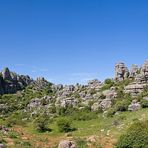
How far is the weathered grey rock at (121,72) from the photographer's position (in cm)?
8838

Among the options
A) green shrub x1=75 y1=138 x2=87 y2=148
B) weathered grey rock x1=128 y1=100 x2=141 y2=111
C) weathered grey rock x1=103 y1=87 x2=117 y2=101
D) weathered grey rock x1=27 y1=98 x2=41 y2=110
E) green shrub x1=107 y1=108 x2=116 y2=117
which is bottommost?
green shrub x1=75 y1=138 x2=87 y2=148

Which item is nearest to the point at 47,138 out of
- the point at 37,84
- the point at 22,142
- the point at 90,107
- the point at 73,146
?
the point at 22,142

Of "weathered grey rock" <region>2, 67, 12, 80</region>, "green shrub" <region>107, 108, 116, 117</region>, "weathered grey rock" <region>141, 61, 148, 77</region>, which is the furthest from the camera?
"weathered grey rock" <region>2, 67, 12, 80</region>

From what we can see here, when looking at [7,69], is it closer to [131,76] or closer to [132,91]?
[131,76]

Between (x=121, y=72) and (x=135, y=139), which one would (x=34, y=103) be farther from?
(x=135, y=139)

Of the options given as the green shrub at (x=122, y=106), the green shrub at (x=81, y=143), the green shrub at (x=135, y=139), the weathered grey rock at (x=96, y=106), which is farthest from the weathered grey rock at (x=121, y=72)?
the green shrub at (x=135, y=139)

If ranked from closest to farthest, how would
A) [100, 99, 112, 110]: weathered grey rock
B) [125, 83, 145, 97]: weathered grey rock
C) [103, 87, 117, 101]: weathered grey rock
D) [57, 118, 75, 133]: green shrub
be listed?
[57, 118, 75, 133]: green shrub → [100, 99, 112, 110]: weathered grey rock → [125, 83, 145, 97]: weathered grey rock → [103, 87, 117, 101]: weathered grey rock

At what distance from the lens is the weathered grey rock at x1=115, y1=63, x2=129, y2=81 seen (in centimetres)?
8838

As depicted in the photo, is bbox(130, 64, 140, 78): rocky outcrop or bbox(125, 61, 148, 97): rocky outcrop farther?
bbox(130, 64, 140, 78): rocky outcrop

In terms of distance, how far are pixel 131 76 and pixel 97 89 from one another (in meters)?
9.34

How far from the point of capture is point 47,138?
48812 millimetres

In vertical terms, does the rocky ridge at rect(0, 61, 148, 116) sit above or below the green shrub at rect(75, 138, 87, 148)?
above

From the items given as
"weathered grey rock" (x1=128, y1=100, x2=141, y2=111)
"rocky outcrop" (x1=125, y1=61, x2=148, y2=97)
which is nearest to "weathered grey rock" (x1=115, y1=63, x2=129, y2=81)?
"rocky outcrop" (x1=125, y1=61, x2=148, y2=97)

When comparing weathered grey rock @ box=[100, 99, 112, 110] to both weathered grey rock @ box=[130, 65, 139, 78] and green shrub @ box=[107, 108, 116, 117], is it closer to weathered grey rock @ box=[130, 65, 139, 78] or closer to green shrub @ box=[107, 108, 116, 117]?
green shrub @ box=[107, 108, 116, 117]
